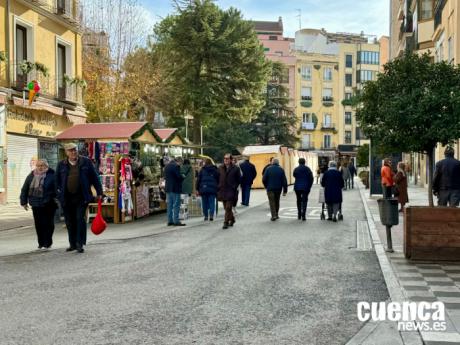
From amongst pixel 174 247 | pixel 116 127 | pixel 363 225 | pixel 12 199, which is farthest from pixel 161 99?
pixel 174 247

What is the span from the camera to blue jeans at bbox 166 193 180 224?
14.3 m

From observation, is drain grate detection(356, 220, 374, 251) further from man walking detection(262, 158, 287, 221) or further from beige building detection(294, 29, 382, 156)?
beige building detection(294, 29, 382, 156)

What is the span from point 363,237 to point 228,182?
3.75m

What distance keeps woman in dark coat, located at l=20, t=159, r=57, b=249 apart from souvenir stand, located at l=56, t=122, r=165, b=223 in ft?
16.0

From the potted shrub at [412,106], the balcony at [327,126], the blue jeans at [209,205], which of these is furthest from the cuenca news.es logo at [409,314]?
the balcony at [327,126]

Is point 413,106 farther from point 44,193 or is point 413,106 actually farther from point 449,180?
point 44,193

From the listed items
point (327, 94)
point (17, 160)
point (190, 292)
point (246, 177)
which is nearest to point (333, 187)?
point (246, 177)

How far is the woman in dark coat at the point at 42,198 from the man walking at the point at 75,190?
0.30 meters

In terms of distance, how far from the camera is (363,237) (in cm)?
1229

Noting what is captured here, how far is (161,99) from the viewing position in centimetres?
3825

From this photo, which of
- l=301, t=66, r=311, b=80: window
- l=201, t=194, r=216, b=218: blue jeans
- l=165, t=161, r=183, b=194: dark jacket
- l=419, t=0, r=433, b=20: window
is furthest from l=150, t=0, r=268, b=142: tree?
l=301, t=66, r=311, b=80: window

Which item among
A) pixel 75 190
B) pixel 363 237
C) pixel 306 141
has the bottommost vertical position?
pixel 363 237

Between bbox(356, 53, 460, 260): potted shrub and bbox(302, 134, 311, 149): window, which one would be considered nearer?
bbox(356, 53, 460, 260): potted shrub

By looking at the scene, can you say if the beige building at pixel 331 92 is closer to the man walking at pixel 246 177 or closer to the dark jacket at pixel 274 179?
the man walking at pixel 246 177
